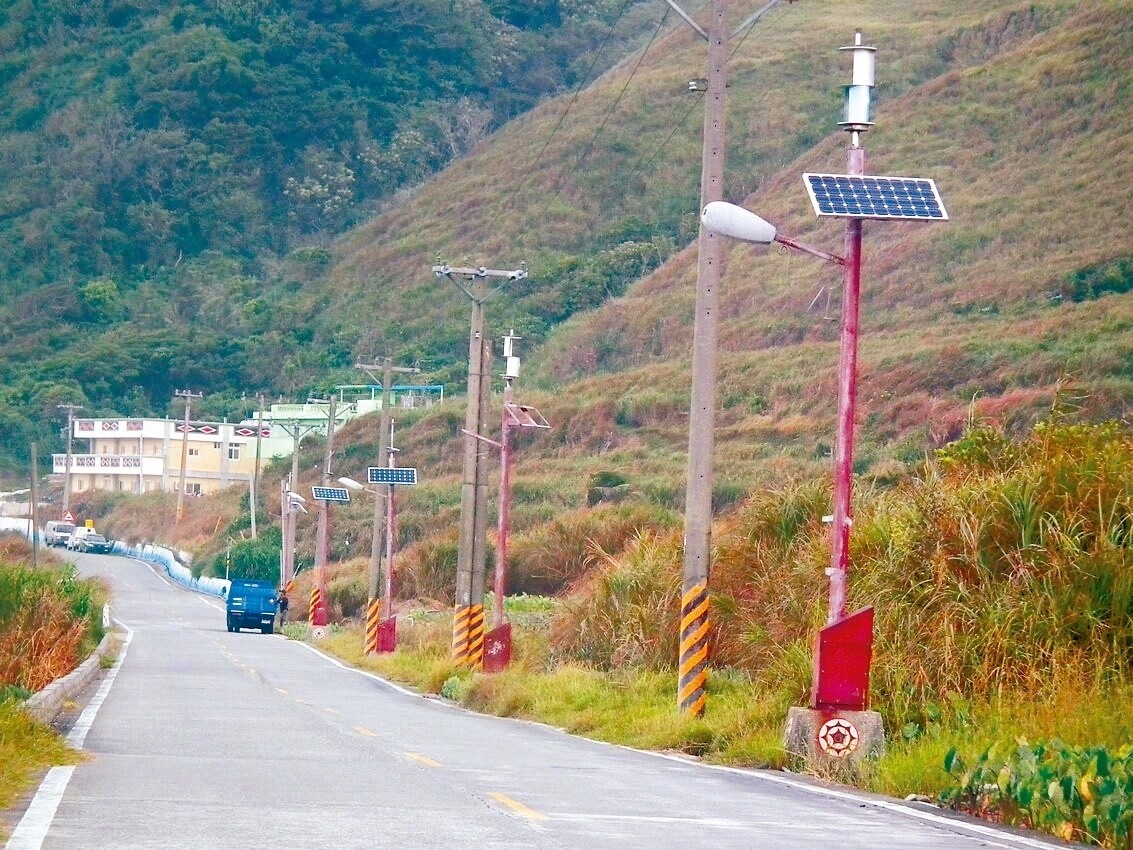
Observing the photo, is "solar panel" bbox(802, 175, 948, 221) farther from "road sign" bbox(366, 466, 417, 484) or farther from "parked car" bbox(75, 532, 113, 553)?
"parked car" bbox(75, 532, 113, 553)

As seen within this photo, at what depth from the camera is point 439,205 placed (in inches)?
5950

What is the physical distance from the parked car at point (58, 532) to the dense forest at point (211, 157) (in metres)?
12.1

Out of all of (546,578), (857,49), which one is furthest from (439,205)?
(857,49)

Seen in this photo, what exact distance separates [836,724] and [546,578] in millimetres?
44707

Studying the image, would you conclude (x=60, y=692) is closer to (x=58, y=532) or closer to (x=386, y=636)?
(x=386, y=636)

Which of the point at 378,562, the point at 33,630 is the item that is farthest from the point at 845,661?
the point at 378,562

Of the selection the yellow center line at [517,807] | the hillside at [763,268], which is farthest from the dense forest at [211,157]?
the yellow center line at [517,807]

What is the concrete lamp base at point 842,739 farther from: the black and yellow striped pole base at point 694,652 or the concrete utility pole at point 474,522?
the concrete utility pole at point 474,522

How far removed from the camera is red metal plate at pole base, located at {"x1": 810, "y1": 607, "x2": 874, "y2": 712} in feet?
53.1

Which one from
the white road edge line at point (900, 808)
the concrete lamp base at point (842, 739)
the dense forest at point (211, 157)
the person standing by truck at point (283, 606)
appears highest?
the dense forest at point (211, 157)

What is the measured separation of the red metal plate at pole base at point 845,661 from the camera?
16188 millimetres

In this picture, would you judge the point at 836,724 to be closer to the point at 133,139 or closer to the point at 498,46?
the point at 133,139

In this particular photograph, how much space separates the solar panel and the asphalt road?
194 inches

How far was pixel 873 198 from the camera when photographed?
16.7 m
